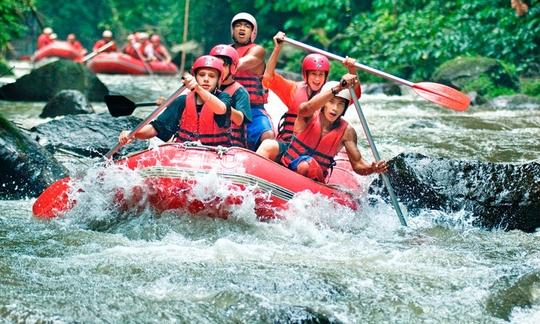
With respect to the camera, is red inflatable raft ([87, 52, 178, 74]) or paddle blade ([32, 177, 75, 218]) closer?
paddle blade ([32, 177, 75, 218])

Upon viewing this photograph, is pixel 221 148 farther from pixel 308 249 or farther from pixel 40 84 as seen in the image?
pixel 40 84

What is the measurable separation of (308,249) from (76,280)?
1530 mm

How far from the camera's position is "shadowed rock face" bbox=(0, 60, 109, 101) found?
44.5 ft

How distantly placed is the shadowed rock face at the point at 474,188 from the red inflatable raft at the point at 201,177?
1.01 m

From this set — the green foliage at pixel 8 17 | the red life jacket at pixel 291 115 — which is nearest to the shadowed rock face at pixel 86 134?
the red life jacket at pixel 291 115

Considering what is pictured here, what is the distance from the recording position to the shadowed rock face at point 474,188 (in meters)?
6.07

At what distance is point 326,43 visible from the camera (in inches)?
782

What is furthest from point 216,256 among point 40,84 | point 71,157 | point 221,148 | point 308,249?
point 40,84

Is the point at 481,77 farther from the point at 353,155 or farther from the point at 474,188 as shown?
the point at 353,155

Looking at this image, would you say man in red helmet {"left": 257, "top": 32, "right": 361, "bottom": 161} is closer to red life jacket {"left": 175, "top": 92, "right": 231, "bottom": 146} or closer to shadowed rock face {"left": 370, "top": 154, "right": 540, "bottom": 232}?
red life jacket {"left": 175, "top": 92, "right": 231, "bottom": 146}

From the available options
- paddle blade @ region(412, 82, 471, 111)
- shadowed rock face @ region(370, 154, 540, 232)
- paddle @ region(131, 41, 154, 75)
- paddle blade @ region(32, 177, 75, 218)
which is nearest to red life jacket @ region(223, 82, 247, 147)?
shadowed rock face @ region(370, 154, 540, 232)

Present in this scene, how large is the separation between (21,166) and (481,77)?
928cm

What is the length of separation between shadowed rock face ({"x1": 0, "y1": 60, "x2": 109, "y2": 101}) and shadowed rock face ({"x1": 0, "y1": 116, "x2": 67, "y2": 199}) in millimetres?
6669

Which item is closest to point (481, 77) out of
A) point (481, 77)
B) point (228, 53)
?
point (481, 77)
